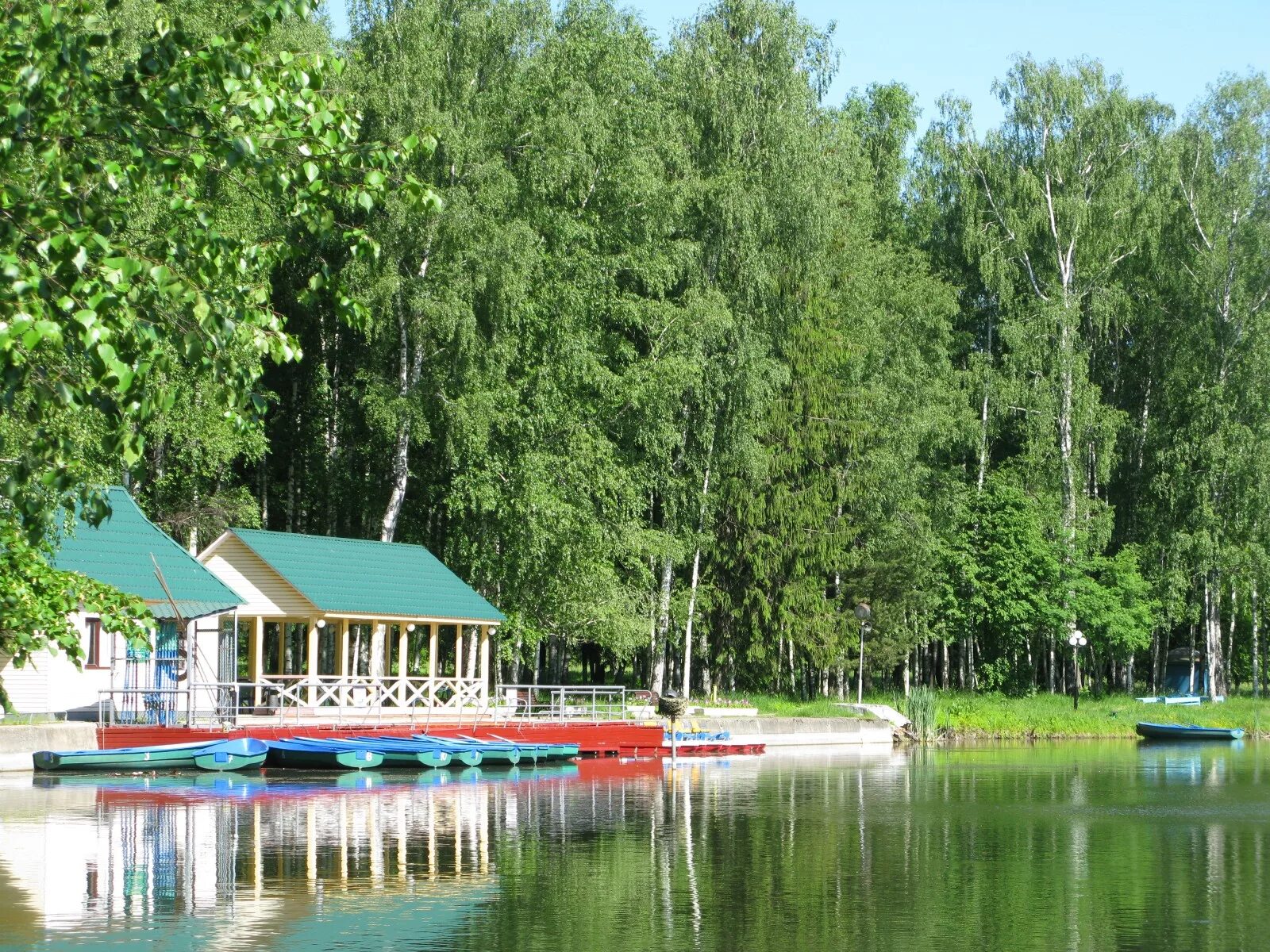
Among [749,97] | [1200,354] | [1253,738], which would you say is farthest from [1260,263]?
[749,97]

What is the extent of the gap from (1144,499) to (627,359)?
A: 79.9 ft

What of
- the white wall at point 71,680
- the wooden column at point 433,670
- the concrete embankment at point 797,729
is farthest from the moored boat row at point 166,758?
the concrete embankment at point 797,729

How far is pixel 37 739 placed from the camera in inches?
1126

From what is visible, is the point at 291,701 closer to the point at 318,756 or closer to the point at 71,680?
the point at 71,680

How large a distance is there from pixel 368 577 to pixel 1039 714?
23.1 meters

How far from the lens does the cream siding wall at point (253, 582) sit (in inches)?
1395

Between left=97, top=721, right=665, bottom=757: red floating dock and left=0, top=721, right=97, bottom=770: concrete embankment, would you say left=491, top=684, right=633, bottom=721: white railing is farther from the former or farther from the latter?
left=0, top=721, right=97, bottom=770: concrete embankment

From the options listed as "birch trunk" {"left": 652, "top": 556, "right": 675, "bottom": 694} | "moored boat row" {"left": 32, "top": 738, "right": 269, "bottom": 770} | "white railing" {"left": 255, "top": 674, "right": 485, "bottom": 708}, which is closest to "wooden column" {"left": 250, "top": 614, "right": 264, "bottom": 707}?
"white railing" {"left": 255, "top": 674, "right": 485, "bottom": 708}

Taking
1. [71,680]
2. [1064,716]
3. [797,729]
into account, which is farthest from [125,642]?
[1064,716]

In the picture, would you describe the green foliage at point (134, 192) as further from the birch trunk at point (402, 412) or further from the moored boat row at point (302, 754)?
the birch trunk at point (402, 412)

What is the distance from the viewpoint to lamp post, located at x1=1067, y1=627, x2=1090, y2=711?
4996 centimetres

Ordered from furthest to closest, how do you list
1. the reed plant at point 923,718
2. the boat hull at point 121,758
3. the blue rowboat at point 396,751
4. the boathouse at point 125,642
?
the reed plant at point 923,718, the boathouse at point 125,642, the blue rowboat at point 396,751, the boat hull at point 121,758

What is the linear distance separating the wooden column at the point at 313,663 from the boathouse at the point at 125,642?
6.13 feet

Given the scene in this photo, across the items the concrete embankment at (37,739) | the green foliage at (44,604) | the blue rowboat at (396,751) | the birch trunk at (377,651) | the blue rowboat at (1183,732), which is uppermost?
the green foliage at (44,604)
